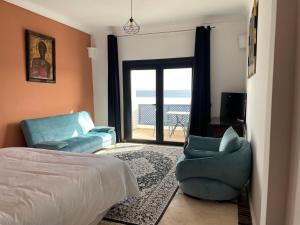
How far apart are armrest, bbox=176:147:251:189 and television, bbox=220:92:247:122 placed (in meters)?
1.86

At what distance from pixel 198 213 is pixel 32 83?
11.4 ft

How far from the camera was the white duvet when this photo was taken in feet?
4.80

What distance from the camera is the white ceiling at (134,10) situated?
388 centimetres

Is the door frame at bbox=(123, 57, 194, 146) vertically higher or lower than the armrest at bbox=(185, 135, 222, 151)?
higher

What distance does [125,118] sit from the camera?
576 cm

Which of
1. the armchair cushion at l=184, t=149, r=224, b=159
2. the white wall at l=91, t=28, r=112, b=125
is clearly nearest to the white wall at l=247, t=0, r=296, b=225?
the armchair cushion at l=184, t=149, r=224, b=159

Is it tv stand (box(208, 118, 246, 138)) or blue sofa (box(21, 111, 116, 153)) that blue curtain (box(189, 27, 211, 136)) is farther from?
blue sofa (box(21, 111, 116, 153))

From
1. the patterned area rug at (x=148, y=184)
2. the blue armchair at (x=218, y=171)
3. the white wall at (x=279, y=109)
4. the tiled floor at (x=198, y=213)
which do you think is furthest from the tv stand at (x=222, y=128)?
the white wall at (x=279, y=109)

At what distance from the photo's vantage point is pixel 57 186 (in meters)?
1.71

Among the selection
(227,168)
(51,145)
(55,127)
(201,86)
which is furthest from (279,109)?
(55,127)

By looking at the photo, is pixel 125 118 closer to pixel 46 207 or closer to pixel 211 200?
pixel 211 200

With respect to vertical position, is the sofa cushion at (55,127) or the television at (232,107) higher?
the television at (232,107)

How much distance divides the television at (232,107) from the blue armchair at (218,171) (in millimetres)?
1720

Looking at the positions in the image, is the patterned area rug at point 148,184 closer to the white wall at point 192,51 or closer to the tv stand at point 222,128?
the tv stand at point 222,128
